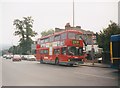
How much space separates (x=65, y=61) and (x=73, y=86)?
49.6 feet

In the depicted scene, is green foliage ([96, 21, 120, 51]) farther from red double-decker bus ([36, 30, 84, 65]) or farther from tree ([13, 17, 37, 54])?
tree ([13, 17, 37, 54])

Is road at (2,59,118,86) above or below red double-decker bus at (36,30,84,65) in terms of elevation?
below

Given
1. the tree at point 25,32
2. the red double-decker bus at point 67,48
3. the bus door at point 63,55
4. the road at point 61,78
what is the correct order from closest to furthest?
1. the road at point 61,78
2. the red double-decker bus at point 67,48
3. the bus door at point 63,55
4. the tree at point 25,32

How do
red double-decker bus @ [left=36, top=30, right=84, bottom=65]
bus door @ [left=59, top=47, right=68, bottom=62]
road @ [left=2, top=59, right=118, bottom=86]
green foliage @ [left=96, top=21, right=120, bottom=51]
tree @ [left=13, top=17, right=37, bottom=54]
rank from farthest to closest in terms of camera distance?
tree @ [left=13, top=17, right=37, bottom=54] → green foliage @ [left=96, top=21, right=120, bottom=51] → bus door @ [left=59, top=47, right=68, bottom=62] → red double-decker bus @ [left=36, top=30, right=84, bottom=65] → road @ [left=2, top=59, right=118, bottom=86]

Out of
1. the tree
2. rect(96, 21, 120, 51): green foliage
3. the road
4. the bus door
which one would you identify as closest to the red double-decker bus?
the bus door

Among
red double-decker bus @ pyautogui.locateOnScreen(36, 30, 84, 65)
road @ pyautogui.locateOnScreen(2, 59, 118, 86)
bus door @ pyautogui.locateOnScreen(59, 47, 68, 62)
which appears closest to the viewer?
road @ pyautogui.locateOnScreen(2, 59, 118, 86)

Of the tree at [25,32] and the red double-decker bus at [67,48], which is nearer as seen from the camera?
the red double-decker bus at [67,48]

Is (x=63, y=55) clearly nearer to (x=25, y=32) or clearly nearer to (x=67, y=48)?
(x=67, y=48)

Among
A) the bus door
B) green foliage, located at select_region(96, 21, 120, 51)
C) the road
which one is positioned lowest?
the road

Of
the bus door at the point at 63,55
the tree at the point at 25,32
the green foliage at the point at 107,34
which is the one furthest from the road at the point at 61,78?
the tree at the point at 25,32

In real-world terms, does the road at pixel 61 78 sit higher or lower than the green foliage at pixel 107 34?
lower

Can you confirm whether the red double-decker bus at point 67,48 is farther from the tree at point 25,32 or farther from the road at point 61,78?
the tree at point 25,32

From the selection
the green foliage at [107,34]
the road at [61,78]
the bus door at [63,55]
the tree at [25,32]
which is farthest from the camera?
the tree at [25,32]

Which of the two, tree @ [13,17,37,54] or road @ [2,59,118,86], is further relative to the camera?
tree @ [13,17,37,54]
